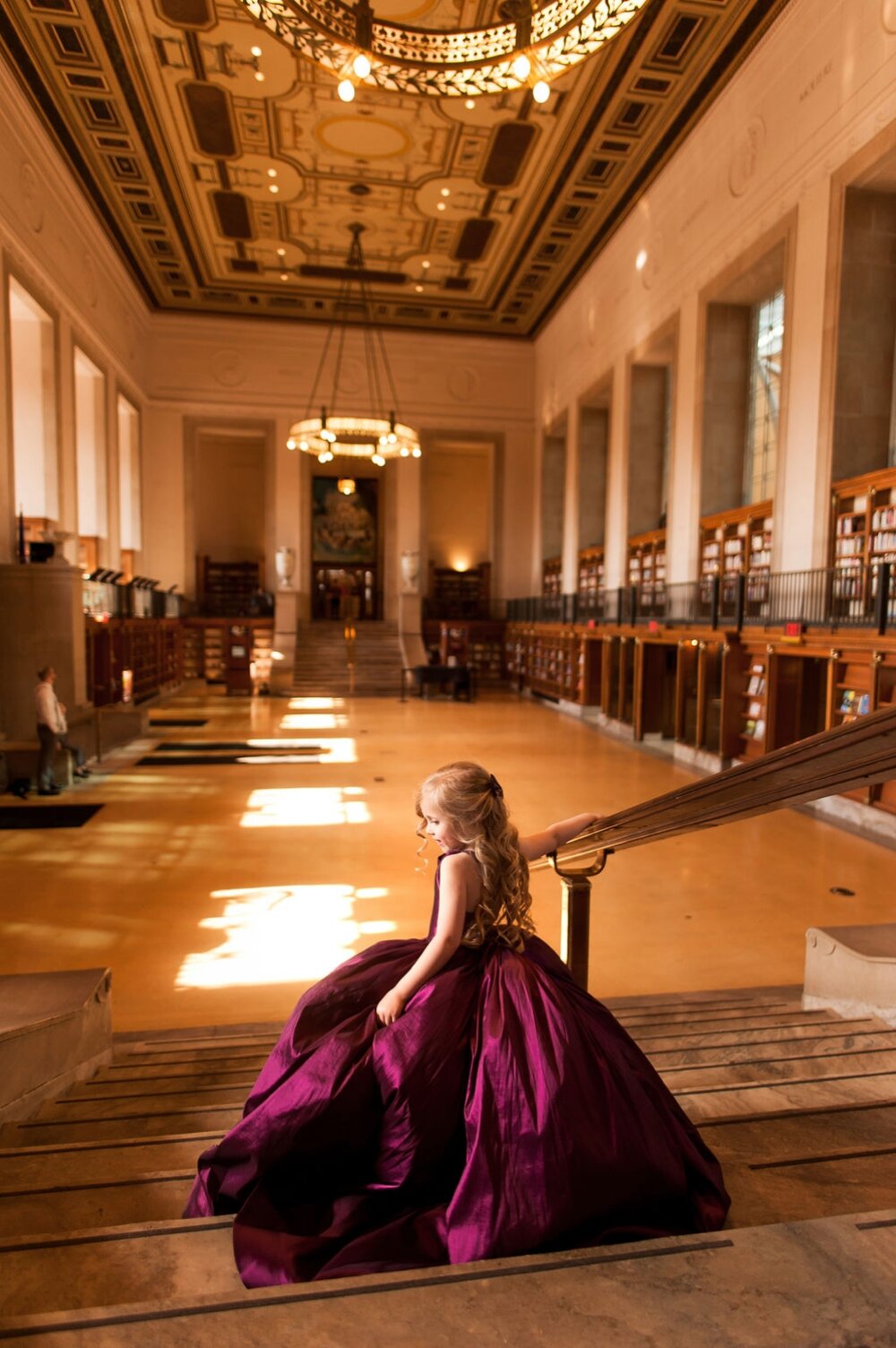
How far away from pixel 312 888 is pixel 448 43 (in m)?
7.30

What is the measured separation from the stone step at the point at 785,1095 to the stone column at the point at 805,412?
27.4 feet

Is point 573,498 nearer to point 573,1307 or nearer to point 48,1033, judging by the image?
point 48,1033

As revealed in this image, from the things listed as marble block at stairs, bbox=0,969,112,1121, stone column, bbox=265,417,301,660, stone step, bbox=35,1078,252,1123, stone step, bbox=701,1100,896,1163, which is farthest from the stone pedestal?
stone column, bbox=265,417,301,660

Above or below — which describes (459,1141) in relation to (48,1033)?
above

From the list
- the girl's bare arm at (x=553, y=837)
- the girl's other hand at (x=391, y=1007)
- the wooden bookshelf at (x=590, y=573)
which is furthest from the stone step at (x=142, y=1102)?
the wooden bookshelf at (x=590, y=573)

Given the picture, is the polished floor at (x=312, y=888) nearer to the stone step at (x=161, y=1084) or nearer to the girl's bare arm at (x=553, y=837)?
the girl's bare arm at (x=553, y=837)

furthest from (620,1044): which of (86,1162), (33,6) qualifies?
(33,6)

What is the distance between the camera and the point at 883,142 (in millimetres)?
8602

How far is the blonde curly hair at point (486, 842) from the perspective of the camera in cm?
192

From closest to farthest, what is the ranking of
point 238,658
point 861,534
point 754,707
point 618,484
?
point 861,534 → point 754,707 → point 618,484 → point 238,658

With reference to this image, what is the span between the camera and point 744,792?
1.78 metres

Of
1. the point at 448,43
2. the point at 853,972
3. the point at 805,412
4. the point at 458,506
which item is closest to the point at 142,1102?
the point at 853,972

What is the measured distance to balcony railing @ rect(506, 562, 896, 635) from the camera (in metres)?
7.80

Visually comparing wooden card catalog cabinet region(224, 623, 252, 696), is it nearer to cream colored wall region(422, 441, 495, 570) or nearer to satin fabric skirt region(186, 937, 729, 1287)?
cream colored wall region(422, 441, 495, 570)
